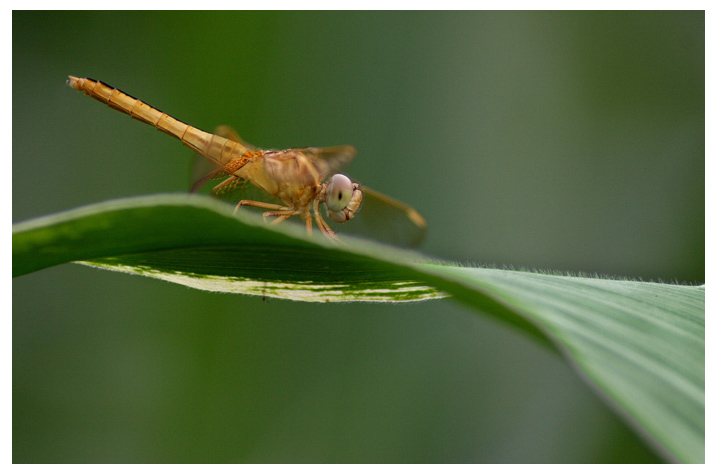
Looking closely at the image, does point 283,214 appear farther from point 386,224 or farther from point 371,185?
point 371,185

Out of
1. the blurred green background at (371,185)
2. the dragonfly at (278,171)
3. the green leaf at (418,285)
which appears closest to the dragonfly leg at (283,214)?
the dragonfly at (278,171)

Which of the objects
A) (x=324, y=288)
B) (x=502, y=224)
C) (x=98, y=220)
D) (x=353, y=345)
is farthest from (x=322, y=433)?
(x=98, y=220)

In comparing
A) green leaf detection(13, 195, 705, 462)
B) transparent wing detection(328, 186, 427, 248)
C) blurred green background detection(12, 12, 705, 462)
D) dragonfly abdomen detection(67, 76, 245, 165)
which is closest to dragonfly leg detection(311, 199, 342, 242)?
transparent wing detection(328, 186, 427, 248)

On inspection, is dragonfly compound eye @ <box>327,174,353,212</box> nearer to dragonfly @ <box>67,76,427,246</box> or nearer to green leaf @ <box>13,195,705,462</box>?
dragonfly @ <box>67,76,427,246</box>

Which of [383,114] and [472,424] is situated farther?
[383,114]

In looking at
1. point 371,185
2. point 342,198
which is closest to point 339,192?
point 342,198

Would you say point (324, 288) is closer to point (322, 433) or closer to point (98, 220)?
point (98, 220)
